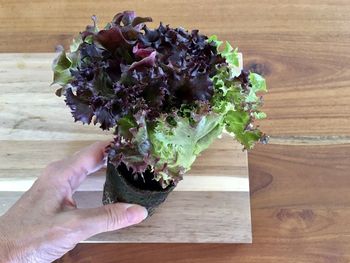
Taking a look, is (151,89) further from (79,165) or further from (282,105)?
(282,105)

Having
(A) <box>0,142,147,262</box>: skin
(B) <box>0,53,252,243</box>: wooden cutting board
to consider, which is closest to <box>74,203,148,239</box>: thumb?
(A) <box>0,142,147,262</box>: skin

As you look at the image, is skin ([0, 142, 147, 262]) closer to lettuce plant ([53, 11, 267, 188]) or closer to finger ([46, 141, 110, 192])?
finger ([46, 141, 110, 192])

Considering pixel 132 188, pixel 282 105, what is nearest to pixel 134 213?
pixel 132 188

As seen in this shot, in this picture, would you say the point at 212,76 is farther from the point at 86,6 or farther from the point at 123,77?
the point at 86,6

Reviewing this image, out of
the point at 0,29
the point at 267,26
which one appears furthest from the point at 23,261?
the point at 267,26

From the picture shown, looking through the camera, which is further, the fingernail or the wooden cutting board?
the wooden cutting board

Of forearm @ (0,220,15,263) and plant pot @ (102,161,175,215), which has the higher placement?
plant pot @ (102,161,175,215)
